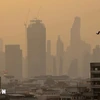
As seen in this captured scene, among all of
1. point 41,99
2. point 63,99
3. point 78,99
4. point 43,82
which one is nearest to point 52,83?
point 43,82

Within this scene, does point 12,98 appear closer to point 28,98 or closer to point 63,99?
point 28,98

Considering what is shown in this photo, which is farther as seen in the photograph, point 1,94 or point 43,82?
point 43,82

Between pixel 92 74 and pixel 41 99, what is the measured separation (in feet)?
112

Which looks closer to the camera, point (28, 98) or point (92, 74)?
point (92, 74)

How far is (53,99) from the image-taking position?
3201 inches

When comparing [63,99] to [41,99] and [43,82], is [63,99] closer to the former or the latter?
[41,99]

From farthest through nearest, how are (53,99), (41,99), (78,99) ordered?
1. (41,99)
2. (53,99)
3. (78,99)

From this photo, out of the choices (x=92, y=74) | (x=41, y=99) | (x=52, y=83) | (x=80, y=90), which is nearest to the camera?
(x=92, y=74)

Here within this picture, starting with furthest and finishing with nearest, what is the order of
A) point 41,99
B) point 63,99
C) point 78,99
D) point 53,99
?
point 41,99 → point 53,99 → point 63,99 → point 78,99

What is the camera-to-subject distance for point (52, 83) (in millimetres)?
170750

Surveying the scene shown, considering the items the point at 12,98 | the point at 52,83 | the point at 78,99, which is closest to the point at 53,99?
the point at 12,98

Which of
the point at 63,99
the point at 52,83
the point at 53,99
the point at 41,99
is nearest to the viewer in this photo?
the point at 63,99

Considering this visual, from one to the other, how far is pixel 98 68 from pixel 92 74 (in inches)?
34.5

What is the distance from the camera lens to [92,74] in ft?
184
